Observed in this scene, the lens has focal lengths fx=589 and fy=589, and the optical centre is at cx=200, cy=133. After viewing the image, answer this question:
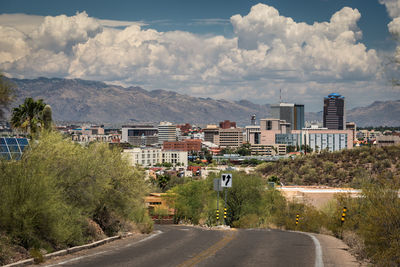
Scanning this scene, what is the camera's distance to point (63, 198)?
719 inches

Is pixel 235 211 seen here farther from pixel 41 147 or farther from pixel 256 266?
pixel 256 266

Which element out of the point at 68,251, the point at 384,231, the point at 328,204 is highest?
the point at 384,231

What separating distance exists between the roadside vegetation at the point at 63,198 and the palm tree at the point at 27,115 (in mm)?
17975

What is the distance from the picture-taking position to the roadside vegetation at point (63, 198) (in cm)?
1496

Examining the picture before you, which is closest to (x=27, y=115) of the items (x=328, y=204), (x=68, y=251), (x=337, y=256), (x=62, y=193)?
(x=328, y=204)

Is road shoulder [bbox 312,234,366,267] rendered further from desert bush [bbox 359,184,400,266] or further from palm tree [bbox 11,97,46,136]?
palm tree [bbox 11,97,46,136]

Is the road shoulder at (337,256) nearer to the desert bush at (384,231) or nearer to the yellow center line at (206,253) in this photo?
the desert bush at (384,231)

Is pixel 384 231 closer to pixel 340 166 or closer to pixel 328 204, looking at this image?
pixel 328 204

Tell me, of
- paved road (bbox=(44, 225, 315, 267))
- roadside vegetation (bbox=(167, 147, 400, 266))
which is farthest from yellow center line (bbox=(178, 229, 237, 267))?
roadside vegetation (bbox=(167, 147, 400, 266))

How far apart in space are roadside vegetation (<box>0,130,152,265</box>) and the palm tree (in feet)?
59.0

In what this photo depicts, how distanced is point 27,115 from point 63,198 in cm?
2708

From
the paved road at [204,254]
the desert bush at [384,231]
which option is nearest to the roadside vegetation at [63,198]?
the paved road at [204,254]

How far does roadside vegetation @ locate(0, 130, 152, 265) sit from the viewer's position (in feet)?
49.1

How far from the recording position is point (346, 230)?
24188mm
